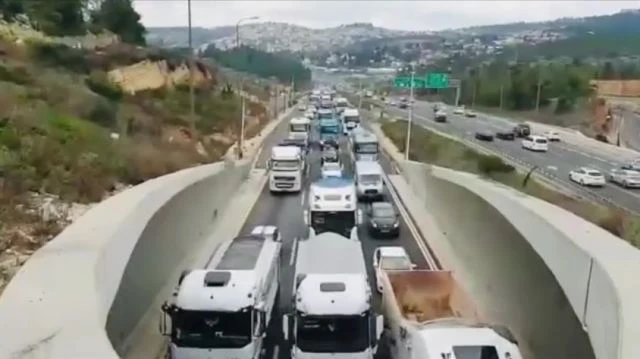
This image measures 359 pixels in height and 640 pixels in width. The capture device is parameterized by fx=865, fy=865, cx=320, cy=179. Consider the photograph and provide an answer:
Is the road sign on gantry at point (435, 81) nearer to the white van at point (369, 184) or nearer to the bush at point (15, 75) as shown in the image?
the white van at point (369, 184)

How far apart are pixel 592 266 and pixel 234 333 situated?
6445 millimetres

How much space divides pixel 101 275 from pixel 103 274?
25cm

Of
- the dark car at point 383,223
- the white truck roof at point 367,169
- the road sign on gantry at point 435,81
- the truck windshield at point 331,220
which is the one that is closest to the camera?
the truck windshield at point 331,220

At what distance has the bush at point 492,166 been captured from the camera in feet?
162

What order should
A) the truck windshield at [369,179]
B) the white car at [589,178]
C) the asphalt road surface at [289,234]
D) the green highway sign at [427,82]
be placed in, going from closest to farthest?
the asphalt road surface at [289,234] < the truck windshield at [369,179] < the white car at [589,178] < the green highway sign at [427,82]

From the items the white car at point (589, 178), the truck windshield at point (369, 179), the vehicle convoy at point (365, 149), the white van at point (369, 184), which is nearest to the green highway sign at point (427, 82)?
the vehicle convoy at point (365, 149)

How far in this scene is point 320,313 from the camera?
1538cm

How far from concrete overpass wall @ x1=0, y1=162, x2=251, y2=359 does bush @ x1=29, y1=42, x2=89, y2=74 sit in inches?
1431

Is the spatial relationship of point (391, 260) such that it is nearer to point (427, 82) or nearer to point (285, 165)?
point (285, 165)

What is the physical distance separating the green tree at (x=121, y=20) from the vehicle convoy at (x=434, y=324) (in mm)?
79690

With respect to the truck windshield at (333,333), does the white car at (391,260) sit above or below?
below

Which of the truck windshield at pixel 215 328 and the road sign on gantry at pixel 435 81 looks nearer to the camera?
the truck windshield at pixel 215 328

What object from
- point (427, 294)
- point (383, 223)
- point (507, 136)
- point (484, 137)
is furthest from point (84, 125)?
point (507, 136)

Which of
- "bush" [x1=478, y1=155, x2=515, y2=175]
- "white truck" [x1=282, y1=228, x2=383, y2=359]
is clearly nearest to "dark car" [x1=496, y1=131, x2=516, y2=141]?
"bush" [x1=478, y1=155, x2=515, y2=175]
